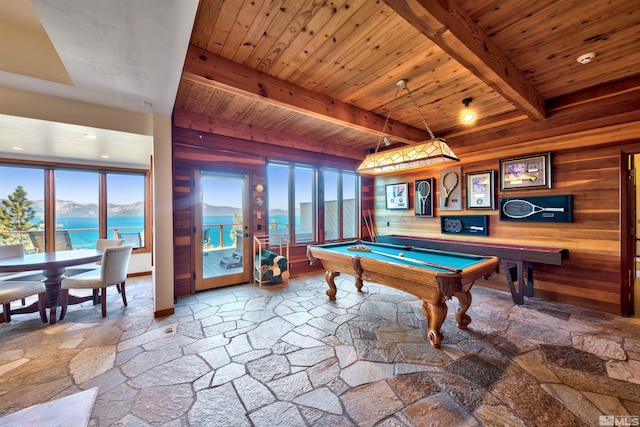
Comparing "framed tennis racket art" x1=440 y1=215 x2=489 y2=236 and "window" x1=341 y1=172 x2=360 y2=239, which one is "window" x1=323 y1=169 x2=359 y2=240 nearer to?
"window" x1=341 y1=172 x2=360 y2=239

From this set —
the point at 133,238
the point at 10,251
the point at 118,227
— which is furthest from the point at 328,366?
the point at 118,227

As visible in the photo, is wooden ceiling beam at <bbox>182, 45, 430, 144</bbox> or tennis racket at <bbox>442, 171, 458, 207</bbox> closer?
wooden ceiling beam at <bbox>182, 45, 430, 144</bbox>

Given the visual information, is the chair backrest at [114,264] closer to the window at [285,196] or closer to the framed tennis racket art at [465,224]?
the window at [285,196]

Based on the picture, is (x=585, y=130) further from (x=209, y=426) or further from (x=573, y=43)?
(x=209, y=426)

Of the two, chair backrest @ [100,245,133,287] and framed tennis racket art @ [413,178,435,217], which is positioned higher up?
framed tennis racket art @ [413,178,435,217]

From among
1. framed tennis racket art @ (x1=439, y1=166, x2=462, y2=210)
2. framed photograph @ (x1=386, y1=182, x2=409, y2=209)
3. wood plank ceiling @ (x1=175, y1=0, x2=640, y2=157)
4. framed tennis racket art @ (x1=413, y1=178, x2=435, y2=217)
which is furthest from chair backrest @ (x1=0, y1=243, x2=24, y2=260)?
framed tennis racket art @ (x1=439, y1=166, x2=462, y2=210)

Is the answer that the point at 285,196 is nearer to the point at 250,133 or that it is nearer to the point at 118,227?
the point at 250,133

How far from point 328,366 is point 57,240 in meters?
6.02

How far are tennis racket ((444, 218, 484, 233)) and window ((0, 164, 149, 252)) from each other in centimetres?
639

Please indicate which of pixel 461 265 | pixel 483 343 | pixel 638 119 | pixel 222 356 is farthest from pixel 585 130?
pixel 222 356

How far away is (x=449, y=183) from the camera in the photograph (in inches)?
189

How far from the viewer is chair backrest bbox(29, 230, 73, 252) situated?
468 centimetres

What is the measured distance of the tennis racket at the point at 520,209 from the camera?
3.76 meters

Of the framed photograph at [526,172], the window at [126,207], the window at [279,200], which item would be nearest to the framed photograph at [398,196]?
the framed photograph at [526,172]
